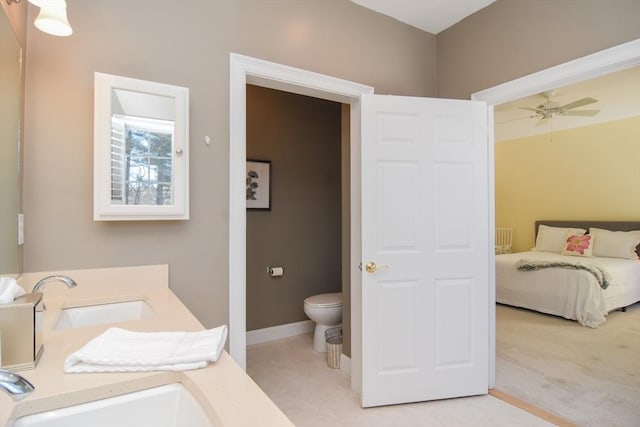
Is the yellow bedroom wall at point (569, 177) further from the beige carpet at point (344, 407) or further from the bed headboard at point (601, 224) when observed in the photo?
the beige carpet at point (344, 407)

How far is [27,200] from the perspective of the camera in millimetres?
1417

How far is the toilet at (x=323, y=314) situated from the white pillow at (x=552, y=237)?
14.2ft

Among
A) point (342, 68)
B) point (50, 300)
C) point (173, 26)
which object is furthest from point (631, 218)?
point (50, 300)

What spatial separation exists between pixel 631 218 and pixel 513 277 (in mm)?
2270

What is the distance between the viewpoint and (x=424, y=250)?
2.29m

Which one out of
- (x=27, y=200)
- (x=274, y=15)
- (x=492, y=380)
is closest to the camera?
(x=27, y=200)

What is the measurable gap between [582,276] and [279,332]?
3.43 meters

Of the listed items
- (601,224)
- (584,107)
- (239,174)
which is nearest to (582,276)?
(601,224)

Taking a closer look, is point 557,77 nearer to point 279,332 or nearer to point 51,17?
point 51,17

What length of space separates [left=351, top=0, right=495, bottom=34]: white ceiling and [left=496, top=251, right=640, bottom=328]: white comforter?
3.25m

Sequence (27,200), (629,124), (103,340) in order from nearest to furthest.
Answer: (103,340) → (27,200) → (629,124)

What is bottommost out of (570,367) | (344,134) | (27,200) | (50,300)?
(570,367)

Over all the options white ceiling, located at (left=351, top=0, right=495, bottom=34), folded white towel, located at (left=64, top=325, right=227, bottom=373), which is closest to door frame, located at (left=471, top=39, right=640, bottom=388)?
white ceiling, located at (left=351, top=0, right=495, bottom=34)

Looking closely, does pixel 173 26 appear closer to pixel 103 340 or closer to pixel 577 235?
pixel 103 340
